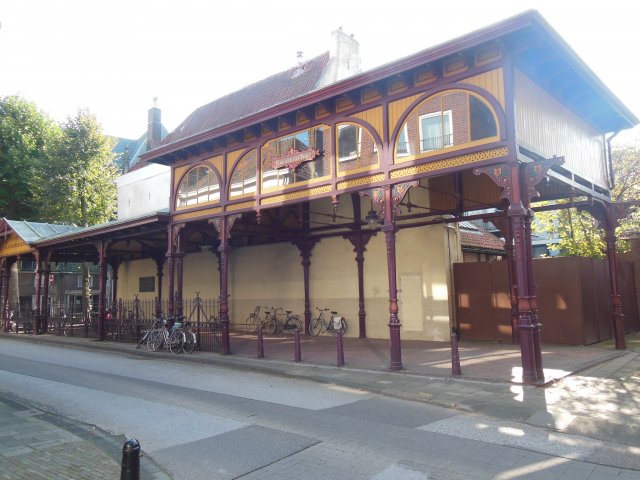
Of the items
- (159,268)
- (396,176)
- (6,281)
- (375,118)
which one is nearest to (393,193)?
(396,176)

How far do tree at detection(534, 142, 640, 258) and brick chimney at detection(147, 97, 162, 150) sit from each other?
24.3 m

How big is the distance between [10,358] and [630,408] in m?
15.9

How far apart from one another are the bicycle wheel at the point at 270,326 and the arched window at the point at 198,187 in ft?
21.1

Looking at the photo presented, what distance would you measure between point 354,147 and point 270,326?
10.6 m

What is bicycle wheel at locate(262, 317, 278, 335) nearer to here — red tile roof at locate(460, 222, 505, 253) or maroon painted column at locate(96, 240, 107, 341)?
maroon painted column at locate(96, 240, 107, 341)

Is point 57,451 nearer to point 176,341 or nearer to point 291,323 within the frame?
point 176,341

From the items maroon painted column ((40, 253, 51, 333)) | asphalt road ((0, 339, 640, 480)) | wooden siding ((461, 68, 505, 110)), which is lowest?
asphalt road ((0, 339, 640, 480))

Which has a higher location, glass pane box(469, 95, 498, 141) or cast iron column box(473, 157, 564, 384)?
glass pane box(469, 95, 498, 141)

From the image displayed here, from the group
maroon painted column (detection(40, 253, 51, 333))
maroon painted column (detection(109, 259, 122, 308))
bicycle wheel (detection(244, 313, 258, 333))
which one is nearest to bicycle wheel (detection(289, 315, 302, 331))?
bicycle wheel (detection(244, 313, 258, 333))

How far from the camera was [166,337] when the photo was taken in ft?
48.7

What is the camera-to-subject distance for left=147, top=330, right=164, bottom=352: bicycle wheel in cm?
1513

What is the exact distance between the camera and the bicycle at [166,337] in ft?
47.6

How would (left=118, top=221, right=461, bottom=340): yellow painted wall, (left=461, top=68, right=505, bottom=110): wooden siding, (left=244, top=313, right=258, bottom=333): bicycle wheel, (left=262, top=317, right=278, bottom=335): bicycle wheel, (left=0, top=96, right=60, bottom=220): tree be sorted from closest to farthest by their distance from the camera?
(left=461, top=68, right=505, bottom=110): wooden siding → (left=118, top=221, right=461, bottom=340): yellow painted wall → (left=262, top=317, right=278, bottom=335): bicycle wheel → (left=244, top=313, right=258, bottom=333): bicycle wheel → (left=0, top=96, right=60, bottom=220): tree

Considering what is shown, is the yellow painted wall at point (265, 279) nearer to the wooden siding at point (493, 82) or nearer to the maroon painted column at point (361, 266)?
the maroon painted column at point (361, 266)
